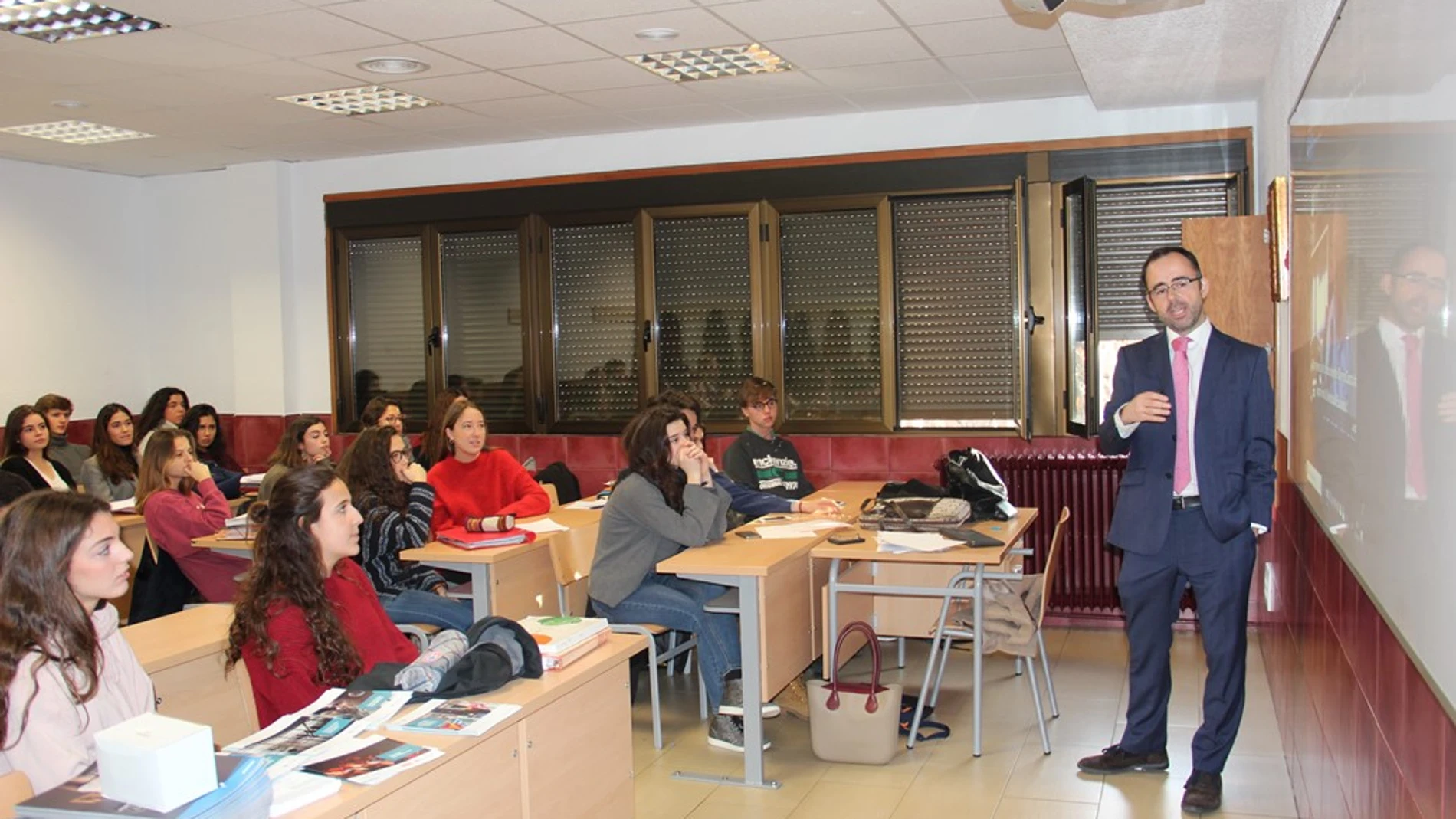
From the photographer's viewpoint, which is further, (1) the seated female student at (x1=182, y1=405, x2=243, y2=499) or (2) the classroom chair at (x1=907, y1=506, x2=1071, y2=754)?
(1) the seated female student at (x1=182, y1=405, x2=243, y2=499)

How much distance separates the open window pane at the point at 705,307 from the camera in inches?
300

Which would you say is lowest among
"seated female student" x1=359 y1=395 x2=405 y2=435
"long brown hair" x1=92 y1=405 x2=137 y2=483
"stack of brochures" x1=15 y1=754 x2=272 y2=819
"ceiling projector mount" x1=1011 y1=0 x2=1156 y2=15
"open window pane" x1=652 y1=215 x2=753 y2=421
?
"stack of brochures" x1=15 y1=754 x2=272 y2=819

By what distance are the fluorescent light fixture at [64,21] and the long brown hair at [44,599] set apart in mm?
3011

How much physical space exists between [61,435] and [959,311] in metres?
5.69

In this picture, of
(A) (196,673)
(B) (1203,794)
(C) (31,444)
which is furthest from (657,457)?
(C) (31,444)

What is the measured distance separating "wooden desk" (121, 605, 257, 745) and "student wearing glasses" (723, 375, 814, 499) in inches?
121

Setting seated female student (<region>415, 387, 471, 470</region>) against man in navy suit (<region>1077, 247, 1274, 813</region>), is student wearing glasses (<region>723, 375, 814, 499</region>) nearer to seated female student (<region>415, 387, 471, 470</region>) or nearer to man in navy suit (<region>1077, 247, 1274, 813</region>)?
seated female student (<region>415, 387, 471, 470</region>)

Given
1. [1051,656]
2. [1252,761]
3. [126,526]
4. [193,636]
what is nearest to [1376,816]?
[1252,761]

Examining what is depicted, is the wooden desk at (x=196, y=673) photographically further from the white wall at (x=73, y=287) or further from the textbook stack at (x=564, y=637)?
the white wall at (x=73, y=287)

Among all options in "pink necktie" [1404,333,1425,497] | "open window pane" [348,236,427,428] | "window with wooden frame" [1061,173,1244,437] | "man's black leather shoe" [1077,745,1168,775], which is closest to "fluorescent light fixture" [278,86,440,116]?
"open window pane" [348,236,427,428]

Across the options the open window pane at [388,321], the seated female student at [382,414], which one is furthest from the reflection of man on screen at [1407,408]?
the open window pane at [388,321]

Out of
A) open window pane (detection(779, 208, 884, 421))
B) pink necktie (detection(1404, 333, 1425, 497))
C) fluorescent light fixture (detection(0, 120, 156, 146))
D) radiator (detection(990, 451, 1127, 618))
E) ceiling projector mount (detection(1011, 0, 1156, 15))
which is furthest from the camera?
open window pane (detection(779, 208, 884, 421))

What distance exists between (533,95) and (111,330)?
4.22m

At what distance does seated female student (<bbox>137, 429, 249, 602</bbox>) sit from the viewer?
5480mm
